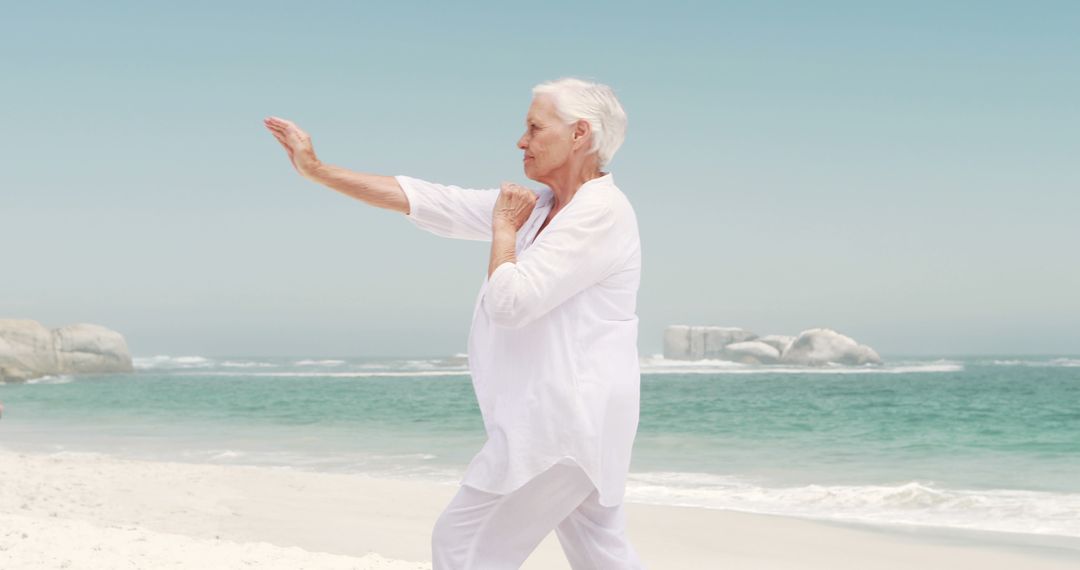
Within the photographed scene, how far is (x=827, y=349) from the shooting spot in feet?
192

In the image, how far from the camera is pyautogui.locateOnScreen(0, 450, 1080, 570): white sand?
5.25 metres

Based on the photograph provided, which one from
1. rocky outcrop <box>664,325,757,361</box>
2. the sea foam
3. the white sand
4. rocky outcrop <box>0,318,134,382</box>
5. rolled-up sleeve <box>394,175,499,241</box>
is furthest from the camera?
rocky outcrop <box>664,325,757,361</box>

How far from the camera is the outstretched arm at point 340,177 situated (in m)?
2.37

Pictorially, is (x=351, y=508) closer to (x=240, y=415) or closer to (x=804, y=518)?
(x=804, y=518)

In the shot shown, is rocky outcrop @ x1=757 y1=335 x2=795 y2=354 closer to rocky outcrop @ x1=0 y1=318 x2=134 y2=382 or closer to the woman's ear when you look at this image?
rocky outcrop @ x1=0 y1=318 x2=134 y2=382

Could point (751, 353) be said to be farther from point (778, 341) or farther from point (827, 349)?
point (827, 349)

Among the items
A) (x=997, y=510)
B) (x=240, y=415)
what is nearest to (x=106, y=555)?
(x=997, y=510)

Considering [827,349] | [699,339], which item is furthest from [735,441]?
[699,339]

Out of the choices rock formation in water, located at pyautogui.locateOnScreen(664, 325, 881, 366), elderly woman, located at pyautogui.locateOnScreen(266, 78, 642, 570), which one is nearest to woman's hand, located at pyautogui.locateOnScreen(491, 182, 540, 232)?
elderly woman, located at pyautogui.locateOnScreen(266, 78, 642, 570)

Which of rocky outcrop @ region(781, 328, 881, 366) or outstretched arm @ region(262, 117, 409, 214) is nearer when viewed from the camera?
outstretched arm @ region(262, 117, 409, 214)

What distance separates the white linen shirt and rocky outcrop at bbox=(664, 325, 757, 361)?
63.5 metres

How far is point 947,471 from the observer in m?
12.9

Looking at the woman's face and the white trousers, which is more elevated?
the woman's face

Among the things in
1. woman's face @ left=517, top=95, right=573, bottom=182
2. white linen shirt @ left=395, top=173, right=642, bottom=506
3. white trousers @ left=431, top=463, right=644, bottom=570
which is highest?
woman's face @ left=517, top=95, right=573, bottom=182
